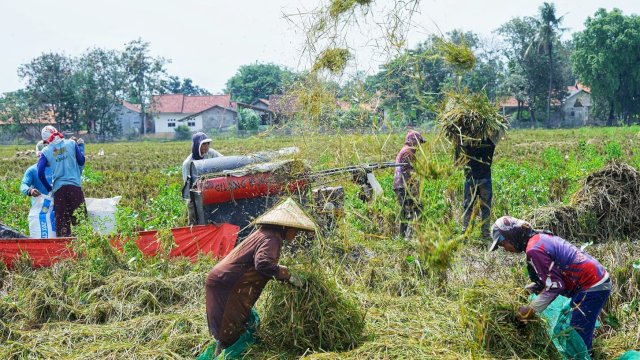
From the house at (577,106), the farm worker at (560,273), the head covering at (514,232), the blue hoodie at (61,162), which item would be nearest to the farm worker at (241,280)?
the head covering at (514,232)

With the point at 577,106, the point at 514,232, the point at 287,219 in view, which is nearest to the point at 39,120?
the point at 577,106

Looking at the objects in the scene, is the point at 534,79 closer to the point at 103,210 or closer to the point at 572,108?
the point at 572,108

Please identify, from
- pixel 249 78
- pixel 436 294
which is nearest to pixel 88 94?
pixel 249 78

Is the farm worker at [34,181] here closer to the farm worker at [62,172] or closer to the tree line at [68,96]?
the farm worker at [62,172]

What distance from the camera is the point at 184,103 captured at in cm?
6462

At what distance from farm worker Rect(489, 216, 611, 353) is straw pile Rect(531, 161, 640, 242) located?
3.14 meters

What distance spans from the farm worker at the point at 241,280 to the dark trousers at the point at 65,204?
3640mm

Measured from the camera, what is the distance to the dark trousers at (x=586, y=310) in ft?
13.3

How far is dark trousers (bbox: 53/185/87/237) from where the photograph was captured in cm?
737

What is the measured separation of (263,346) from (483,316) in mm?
1499

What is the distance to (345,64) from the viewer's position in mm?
5617

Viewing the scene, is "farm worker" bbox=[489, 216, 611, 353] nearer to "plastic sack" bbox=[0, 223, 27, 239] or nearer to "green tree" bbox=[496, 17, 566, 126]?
"plastic sack" bbox=[0, 223, 27, 239]

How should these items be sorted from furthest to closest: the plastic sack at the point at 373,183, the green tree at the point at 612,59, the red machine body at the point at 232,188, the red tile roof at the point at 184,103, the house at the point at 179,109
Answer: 1. the red tile roof at the point at 184,103
2. the house at the point at 179,109
3. the green tree at the point at 612,59
4. the plastic sack at the point at 373,183
5. the red machine body at the point at 232,188


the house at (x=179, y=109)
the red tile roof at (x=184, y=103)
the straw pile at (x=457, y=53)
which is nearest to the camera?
the straw pile at (x=457, y=53)
